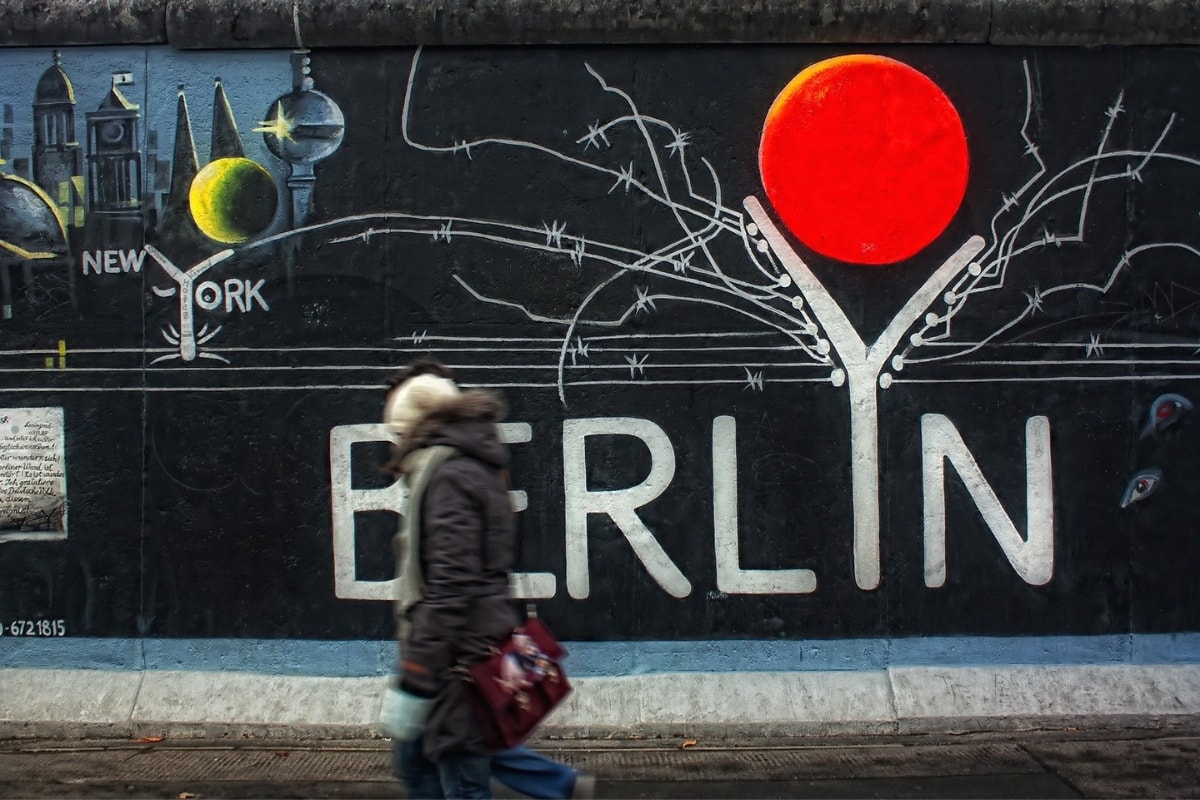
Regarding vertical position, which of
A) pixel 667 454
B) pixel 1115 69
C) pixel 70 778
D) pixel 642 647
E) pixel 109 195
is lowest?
pixel 70 778

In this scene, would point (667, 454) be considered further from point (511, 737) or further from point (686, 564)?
point (511, 737)

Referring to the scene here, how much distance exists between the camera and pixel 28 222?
6.71 meters

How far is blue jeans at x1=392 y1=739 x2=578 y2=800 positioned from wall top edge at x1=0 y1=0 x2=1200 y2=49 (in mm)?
4083

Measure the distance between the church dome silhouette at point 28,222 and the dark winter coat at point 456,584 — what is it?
12.9ft

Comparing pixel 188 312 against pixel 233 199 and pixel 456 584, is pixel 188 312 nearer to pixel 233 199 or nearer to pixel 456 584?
pixel 233 199

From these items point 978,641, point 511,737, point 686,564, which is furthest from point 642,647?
point 511,737

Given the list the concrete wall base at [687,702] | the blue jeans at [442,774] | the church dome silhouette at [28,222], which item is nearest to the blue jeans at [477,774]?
the blue jeans at [442,774]

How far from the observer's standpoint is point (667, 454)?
656 cm

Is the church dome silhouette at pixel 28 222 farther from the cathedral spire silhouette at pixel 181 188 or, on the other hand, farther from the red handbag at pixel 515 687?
the red handbag at pixel 515 687

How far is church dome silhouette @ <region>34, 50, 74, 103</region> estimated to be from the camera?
6691mm

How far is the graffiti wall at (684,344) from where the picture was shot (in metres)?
6.57

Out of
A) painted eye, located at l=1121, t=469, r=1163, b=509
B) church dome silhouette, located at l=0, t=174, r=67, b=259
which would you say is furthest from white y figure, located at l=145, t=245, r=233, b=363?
painted eye, located at l=1121, t=469, r=1163, b=509

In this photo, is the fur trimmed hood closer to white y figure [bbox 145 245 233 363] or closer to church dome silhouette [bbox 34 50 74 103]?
white y figure [bbox 145 245 233 363]

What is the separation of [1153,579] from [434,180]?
182 inches
